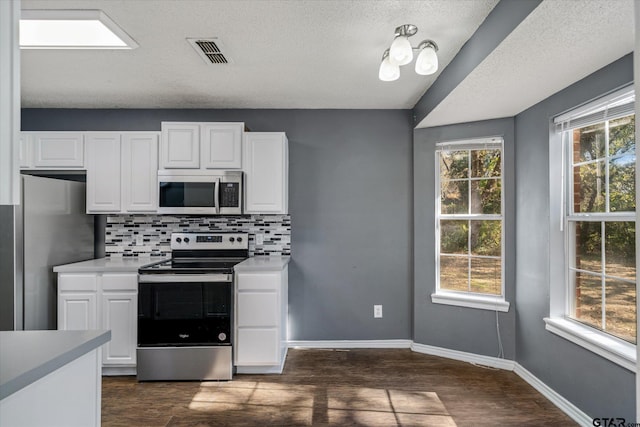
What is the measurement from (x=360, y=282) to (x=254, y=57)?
88.6 inches

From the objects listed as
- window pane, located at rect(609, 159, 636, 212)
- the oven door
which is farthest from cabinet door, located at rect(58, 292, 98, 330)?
window pane, located at rect(609, 159, 636, 212)

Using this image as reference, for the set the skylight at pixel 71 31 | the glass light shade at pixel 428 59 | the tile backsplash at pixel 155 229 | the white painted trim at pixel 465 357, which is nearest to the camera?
the skylight at pixel 71 31

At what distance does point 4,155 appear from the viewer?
945 millimetres

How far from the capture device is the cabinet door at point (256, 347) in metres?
3.01

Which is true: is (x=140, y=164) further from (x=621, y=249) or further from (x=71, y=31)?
(x=621, y=249)

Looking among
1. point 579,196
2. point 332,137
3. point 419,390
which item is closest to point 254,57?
point 332,137

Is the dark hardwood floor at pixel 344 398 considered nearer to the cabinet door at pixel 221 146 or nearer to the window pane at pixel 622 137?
the window pane at pixel 622 137

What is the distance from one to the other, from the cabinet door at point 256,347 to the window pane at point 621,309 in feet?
7.36

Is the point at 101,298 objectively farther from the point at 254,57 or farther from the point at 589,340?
the point at 589,340

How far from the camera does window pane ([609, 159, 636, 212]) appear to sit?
2113mm

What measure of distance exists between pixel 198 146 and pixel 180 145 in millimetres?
158

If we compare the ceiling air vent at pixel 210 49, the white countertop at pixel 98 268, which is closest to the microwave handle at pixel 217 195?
the white countertop at pixel 98 268

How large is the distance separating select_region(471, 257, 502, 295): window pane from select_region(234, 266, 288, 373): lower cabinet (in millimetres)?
1759

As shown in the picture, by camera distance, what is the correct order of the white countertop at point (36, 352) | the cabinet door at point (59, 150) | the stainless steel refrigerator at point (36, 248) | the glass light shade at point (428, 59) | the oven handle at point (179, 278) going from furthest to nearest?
1. the cabinet door at point (59, 150)
2. the oven handle at point (179, 278)
3. the stainless steel refrigerator at point (36, 248)
4. the glass light shade at point (428, 59)
5. the white countertop at point (36, 352)
